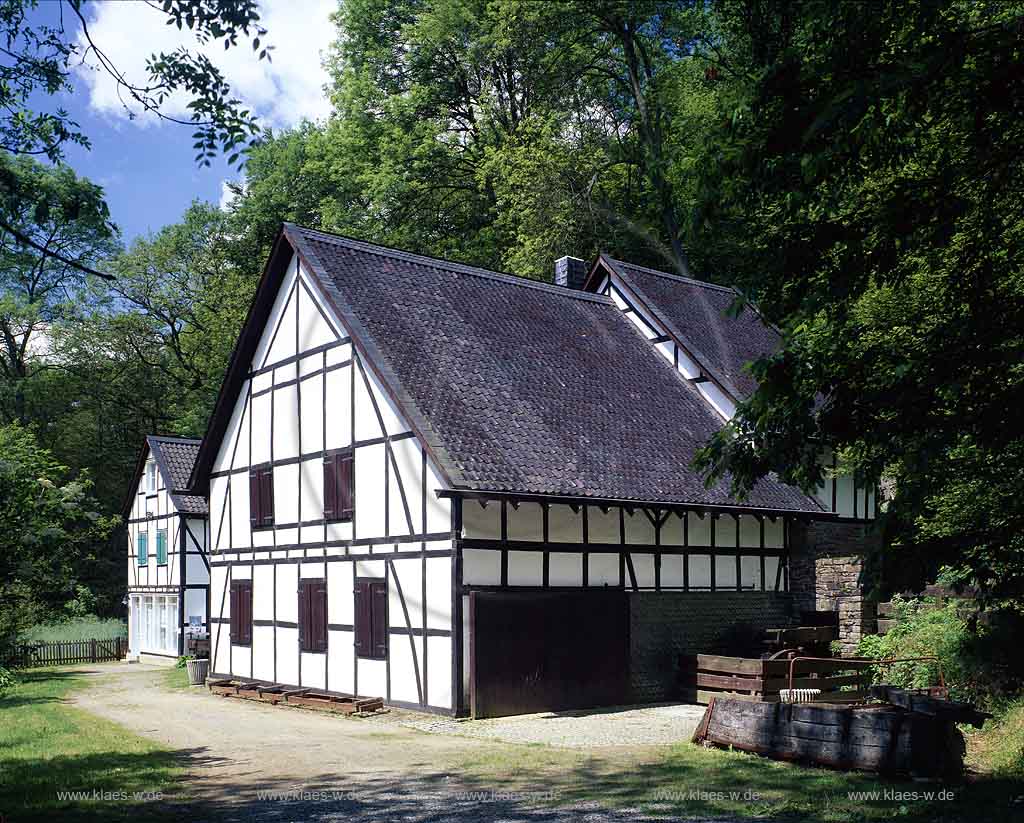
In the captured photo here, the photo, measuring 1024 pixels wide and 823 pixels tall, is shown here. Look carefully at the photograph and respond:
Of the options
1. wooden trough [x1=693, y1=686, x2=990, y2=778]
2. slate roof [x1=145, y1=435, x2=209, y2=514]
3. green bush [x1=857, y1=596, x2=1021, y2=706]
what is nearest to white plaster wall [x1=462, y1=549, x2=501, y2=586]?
wooden trough [x1=693, y1=686, x2=990, y2=778]

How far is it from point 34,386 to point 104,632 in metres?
16.6

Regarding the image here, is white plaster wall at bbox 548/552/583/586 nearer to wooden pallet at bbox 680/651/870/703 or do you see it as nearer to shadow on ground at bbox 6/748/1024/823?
wooden pallet at bbox 680/651/870/703

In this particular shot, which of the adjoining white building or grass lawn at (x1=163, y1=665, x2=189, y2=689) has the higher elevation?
the adjoining white building

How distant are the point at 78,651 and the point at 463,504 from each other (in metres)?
25.1

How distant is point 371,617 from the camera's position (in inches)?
754

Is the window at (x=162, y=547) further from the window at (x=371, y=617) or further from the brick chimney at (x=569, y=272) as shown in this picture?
the window at (x=371, y=617)

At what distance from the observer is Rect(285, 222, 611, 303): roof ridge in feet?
74.5

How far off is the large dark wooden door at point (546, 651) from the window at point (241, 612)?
27.4 ft

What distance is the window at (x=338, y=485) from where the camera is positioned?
2025 centimetres

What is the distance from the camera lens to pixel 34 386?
174ft

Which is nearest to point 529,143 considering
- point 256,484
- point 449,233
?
point 449,233

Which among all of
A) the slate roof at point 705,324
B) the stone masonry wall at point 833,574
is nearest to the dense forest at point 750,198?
the stone masonry wall at point 833,574

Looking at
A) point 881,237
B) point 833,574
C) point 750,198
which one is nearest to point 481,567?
point 833,574

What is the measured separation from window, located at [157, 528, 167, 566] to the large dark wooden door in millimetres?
22727
